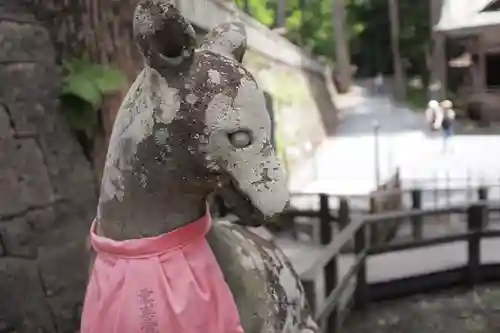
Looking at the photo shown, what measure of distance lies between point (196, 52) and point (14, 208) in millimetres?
974

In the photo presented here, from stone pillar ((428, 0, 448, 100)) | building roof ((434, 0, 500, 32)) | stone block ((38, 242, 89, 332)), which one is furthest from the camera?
building roof ((434, 0, 500, 32))

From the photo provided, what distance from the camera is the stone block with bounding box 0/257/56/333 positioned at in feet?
5.00

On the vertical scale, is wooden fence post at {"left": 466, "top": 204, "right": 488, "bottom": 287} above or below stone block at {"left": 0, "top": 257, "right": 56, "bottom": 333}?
below

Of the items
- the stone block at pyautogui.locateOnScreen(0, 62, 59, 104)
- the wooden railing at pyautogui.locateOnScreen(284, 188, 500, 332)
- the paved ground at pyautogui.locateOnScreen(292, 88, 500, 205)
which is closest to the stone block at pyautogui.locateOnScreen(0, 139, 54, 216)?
the stone block at pyautogui.locateOnScreen(0, 62, 59, 104)

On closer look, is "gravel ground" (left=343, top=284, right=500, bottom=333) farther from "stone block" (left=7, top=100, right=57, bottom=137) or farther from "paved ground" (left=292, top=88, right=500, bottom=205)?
"stone block" (left=7, top=100, right=57, bottom=137)

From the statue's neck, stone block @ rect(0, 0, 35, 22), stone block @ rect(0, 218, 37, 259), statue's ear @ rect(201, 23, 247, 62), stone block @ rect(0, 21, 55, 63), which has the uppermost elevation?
stone block @ rect(0, 0, 35, 22)

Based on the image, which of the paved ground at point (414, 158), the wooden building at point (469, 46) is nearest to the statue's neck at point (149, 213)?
the paved ground at point (414, 158)

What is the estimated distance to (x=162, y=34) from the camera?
649 mm

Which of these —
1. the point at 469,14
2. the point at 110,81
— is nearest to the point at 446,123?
the point at 110,81

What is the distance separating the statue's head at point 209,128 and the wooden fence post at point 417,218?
2405 mm

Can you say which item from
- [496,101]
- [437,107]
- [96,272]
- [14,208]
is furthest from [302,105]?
[96,272]

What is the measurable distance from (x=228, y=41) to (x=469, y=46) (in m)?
5.18

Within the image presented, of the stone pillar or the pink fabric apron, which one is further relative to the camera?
the stone pillar

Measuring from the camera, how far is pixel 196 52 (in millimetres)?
722
